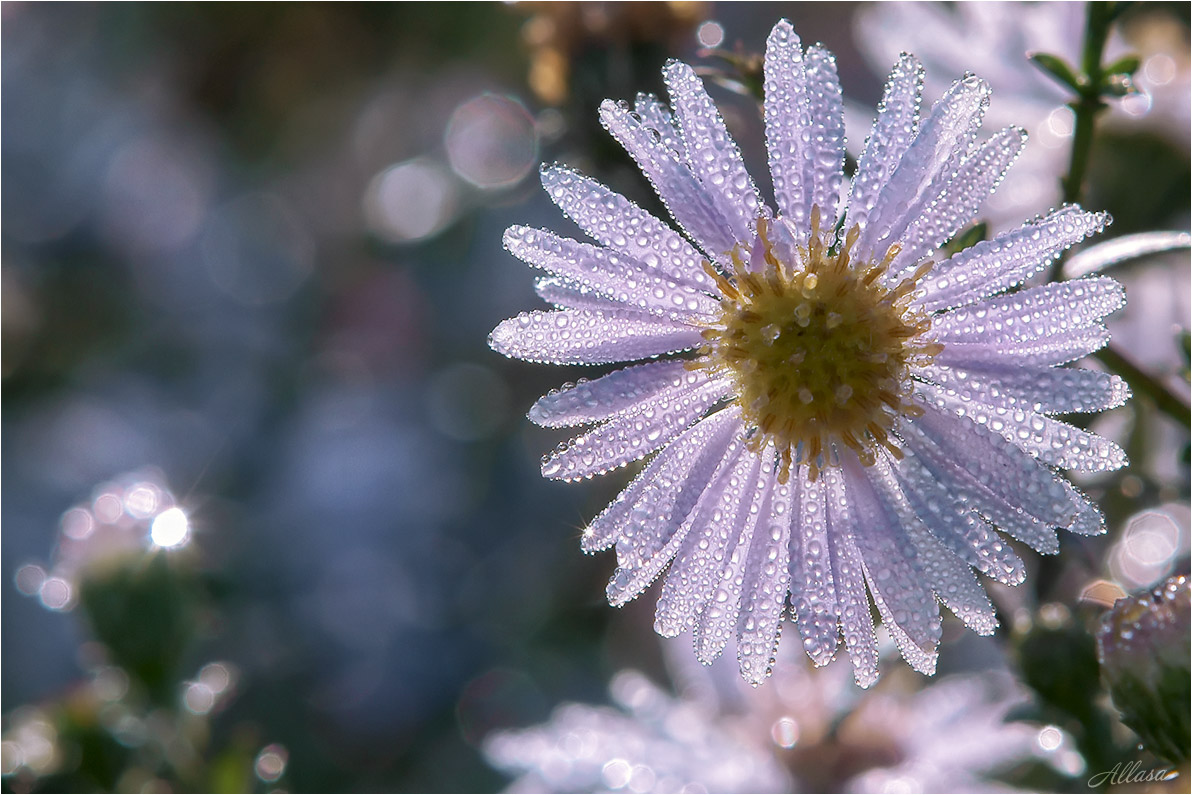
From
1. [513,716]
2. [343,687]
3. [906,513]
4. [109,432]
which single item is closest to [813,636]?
[906,513]

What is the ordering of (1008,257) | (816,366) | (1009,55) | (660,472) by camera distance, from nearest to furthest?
1. (1008,257)
2. (660,472)
3. (816,366)
4. (1009,55)

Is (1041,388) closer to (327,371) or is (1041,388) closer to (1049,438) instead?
(1049,438)

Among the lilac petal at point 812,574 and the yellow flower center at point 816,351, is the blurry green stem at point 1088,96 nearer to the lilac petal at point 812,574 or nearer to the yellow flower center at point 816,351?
the yellow flower center at point 816,351

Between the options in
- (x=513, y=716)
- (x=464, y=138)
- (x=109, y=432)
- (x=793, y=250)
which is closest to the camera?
(x=793, y=250)

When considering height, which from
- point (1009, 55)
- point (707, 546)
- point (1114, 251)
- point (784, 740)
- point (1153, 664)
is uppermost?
point (1009, 55)

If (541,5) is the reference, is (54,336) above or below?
below

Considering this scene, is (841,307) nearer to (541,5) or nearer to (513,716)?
(541,5)

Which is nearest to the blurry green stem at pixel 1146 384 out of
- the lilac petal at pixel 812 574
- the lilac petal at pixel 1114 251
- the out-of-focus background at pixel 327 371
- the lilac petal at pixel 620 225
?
the lilac petal at pixel 1114 251

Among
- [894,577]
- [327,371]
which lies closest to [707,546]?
[894,577]

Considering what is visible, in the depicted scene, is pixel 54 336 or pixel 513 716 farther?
pixel 54 336
